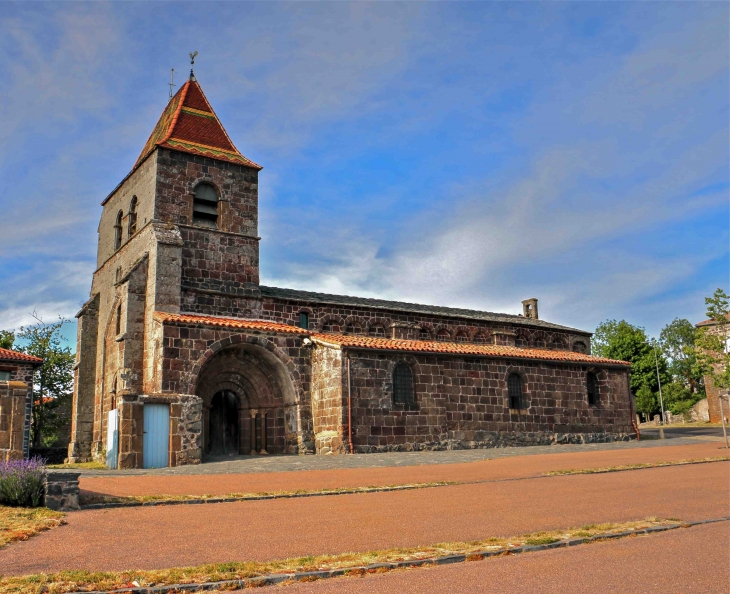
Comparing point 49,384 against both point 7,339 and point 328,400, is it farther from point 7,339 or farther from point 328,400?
point 328,400

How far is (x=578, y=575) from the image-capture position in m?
7.26

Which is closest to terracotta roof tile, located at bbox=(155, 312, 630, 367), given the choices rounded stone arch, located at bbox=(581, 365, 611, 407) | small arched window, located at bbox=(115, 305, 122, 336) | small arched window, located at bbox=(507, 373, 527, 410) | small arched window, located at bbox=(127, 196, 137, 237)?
small arched window, located at bbox=(507, 373, 527, 410)

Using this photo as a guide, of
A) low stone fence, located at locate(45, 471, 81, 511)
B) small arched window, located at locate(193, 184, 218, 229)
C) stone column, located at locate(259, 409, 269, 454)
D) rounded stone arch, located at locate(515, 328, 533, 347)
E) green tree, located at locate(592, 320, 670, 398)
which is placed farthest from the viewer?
green tree, located at locate(592, 320, 670, 398)

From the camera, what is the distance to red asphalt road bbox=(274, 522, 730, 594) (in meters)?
6.82

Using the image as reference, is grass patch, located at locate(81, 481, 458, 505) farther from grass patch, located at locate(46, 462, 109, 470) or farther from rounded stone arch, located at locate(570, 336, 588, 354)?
rounded stone arch, located at locate(570, 336, 588, 354)

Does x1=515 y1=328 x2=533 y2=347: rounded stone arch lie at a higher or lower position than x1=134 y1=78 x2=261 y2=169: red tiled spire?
lower

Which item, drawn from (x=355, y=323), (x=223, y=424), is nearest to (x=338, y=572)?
(x=223, y=424)

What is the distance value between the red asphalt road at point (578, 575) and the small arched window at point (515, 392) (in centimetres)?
2031

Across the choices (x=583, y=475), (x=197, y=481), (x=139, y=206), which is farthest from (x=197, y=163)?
(x=583, y=475)

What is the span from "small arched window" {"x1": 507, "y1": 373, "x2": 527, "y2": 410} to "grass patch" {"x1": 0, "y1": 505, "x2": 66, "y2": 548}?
824 inches

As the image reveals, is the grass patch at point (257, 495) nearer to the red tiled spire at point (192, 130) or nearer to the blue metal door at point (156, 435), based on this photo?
the blue metal door at point (156, 435)

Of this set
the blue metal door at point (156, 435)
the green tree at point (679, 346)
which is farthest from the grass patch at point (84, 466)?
the green tree at point (679, 346)

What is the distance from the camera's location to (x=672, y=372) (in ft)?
242

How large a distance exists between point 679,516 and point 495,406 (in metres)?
17.7
